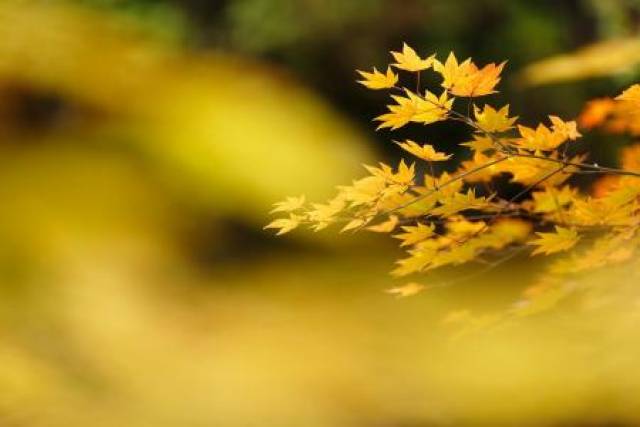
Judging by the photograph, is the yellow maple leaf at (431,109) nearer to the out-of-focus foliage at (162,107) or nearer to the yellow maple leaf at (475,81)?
the yellow maple leaf at (475,81)

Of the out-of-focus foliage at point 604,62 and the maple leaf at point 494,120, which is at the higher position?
the out-of-focus foliage at point 604,62

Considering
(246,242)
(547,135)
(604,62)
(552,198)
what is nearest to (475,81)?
(547,135)

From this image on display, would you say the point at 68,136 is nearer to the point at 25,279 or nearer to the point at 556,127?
the point at 25,279

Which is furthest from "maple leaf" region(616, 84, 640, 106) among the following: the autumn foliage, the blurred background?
the blurred background

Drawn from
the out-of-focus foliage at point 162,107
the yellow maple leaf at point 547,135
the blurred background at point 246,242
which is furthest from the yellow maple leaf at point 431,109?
the out-of-focus foliage at point 162,107

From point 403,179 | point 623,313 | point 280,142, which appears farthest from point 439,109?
point 280,142

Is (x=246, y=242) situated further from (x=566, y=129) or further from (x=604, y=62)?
(x=566, y=129)

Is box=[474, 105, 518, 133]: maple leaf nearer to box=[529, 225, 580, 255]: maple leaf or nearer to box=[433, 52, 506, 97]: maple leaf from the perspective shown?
box=[433, 52, 506, 97]: maple leaf

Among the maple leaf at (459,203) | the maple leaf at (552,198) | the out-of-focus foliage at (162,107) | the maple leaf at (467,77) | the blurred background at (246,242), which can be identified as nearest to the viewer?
the maple leaf at (467,77)
